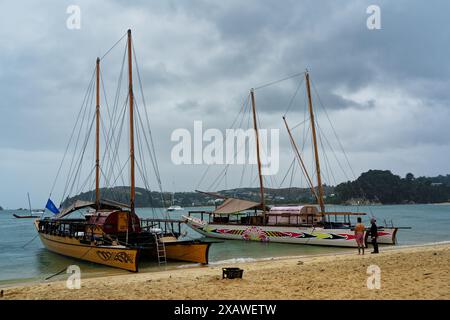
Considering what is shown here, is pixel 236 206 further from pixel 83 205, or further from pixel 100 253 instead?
pixel 100 253

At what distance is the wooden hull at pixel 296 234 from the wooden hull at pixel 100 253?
17.5 metres

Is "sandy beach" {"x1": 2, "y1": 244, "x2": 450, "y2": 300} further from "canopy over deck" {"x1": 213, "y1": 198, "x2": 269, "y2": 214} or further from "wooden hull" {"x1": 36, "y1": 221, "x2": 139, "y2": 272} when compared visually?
"canopy over deck" {"x1": 213, "y1": 198, "x2": 269, "y2": 214}

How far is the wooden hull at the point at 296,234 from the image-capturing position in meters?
31.6

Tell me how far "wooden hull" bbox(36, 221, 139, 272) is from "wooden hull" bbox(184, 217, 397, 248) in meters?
17.5

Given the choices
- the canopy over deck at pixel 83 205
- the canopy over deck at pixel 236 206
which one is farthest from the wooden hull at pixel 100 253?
the canopy over deck at pixel 236 206

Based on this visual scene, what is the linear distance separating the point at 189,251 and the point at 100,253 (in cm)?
512

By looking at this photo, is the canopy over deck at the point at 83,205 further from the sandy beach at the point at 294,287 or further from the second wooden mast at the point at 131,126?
the sandy beach at the point at 294,287

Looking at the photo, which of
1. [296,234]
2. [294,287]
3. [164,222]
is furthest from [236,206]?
[294,287]

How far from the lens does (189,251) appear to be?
2233cm

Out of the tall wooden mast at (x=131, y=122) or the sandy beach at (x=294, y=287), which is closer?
the sandy beach at (x=294, y=287)

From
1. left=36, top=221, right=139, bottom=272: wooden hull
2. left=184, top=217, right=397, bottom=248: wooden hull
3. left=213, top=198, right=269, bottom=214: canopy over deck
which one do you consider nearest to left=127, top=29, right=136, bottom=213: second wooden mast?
left=36, top=221, right=139, bottom=272: wooden hull

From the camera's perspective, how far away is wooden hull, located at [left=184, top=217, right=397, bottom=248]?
31567 millimetres
